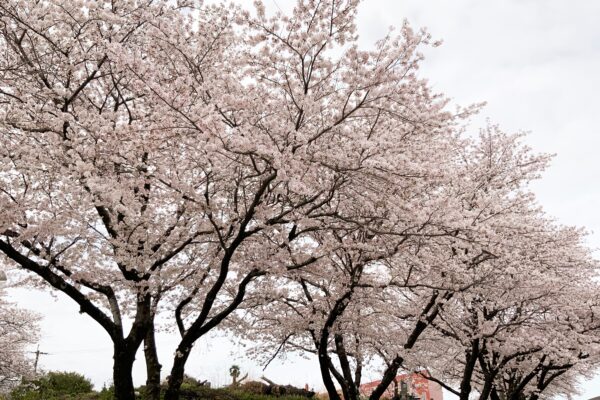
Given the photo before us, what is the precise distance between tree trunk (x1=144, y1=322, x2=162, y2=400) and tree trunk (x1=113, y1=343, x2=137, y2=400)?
3.22ft

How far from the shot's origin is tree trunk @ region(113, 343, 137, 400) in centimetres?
827

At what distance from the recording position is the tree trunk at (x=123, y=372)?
827 cm

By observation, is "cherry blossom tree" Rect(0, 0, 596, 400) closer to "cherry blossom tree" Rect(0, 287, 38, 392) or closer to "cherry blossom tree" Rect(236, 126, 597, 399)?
"cherry blossom tree" Rect(236, 126, 597, 399)

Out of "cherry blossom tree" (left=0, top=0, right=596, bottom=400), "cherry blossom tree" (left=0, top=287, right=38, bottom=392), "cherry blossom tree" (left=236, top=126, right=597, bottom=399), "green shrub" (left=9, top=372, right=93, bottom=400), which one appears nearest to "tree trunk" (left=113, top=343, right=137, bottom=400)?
"cherry blossom tree" (left=0, top=0, right=596, bottom=400)

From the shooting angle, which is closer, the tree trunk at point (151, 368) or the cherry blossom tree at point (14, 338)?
the tree trunk at point (151, 368)

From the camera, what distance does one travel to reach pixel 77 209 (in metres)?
7.69

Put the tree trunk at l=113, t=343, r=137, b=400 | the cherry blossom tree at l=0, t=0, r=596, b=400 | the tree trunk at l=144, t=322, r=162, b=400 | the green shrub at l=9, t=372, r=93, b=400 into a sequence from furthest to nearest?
the green shrub at l=9, t=372, r=93, b=400 < the tree trunk at l=144, t=322, r=162, b=400 < the tree trunk at l=113, t=343, r=137, b=400 < the cherry blossom tree at l=0, t=0, r=596, b=400

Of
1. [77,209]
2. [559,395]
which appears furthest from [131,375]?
[559,395]

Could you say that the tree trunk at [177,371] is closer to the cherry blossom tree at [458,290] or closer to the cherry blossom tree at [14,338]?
the cherry blossom tree at [458,290]

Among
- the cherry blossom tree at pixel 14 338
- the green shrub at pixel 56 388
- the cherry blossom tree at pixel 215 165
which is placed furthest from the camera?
the cherry blossom tree at pixel 14 338

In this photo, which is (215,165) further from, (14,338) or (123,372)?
(14,338)

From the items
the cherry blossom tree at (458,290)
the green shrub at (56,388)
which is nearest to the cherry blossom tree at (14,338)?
the green shrub at (56,388)

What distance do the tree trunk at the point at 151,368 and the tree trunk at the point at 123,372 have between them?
3.22 ft

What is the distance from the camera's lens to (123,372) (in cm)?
829
